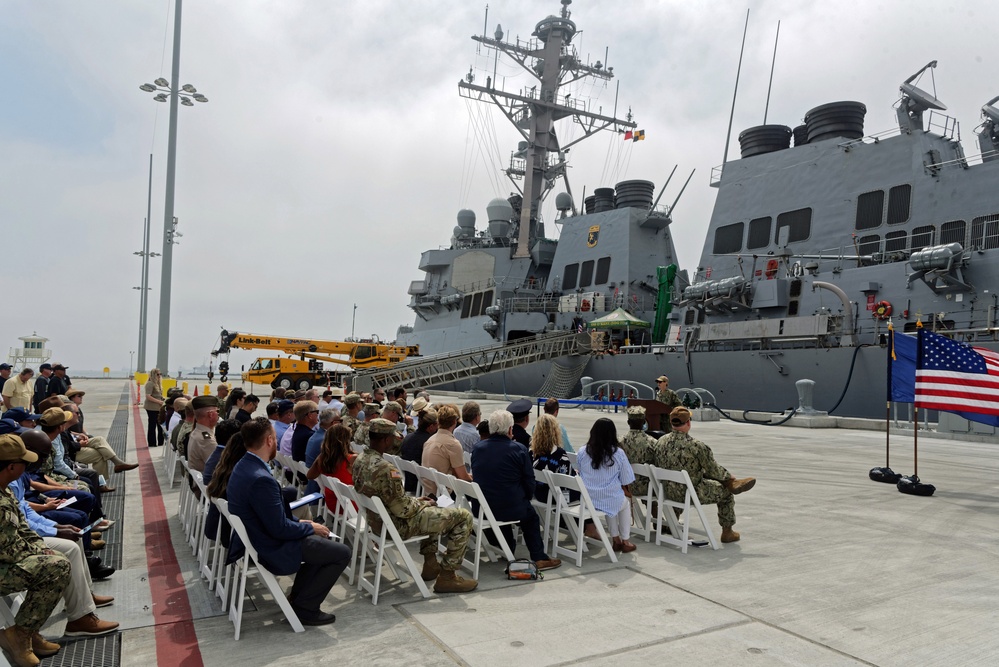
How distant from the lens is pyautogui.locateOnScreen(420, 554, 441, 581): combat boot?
4.38m

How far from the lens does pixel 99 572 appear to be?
14.7 feet

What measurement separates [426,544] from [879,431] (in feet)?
43.6

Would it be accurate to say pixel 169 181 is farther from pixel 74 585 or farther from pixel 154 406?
pixel 74 585

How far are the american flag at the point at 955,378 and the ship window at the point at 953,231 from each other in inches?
381

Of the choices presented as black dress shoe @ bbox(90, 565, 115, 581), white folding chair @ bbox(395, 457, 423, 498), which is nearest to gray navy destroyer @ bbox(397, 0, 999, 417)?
white folding chair @ bbox(395, 457, 423, 498)

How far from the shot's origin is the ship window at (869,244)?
17516mm

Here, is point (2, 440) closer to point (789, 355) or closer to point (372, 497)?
point (372, 497)

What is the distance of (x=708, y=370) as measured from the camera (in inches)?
780

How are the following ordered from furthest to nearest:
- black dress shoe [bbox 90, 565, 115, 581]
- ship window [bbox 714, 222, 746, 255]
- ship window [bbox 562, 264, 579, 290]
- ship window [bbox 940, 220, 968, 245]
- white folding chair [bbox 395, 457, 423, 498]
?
ship window [bbox 562, 264, 579, 290] → ship window [bbox 714, 222, 746, 255] → ship window [bbox 940, 220, 968, 245] → white folding chair [bbox 395, 457, 423, 498] → black dress shoe [bbox 90, 565, 115, 581]

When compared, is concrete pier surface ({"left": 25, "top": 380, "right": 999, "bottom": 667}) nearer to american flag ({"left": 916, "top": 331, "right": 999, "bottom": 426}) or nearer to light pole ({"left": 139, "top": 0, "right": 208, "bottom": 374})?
american flag ({"left": 916, "top": 331, "right": 999, "bottom": 426})

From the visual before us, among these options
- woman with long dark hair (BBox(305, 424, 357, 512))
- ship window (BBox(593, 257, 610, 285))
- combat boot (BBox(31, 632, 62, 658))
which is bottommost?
combat boot (BBox(31, 632, 62, 658))

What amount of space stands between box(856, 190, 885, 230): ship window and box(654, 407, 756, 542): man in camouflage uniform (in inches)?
585

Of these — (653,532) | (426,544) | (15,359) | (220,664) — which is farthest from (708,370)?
(15,359)

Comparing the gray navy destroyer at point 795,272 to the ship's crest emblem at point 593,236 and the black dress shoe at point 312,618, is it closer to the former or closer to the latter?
the ship's crest emblem at point 593,236
